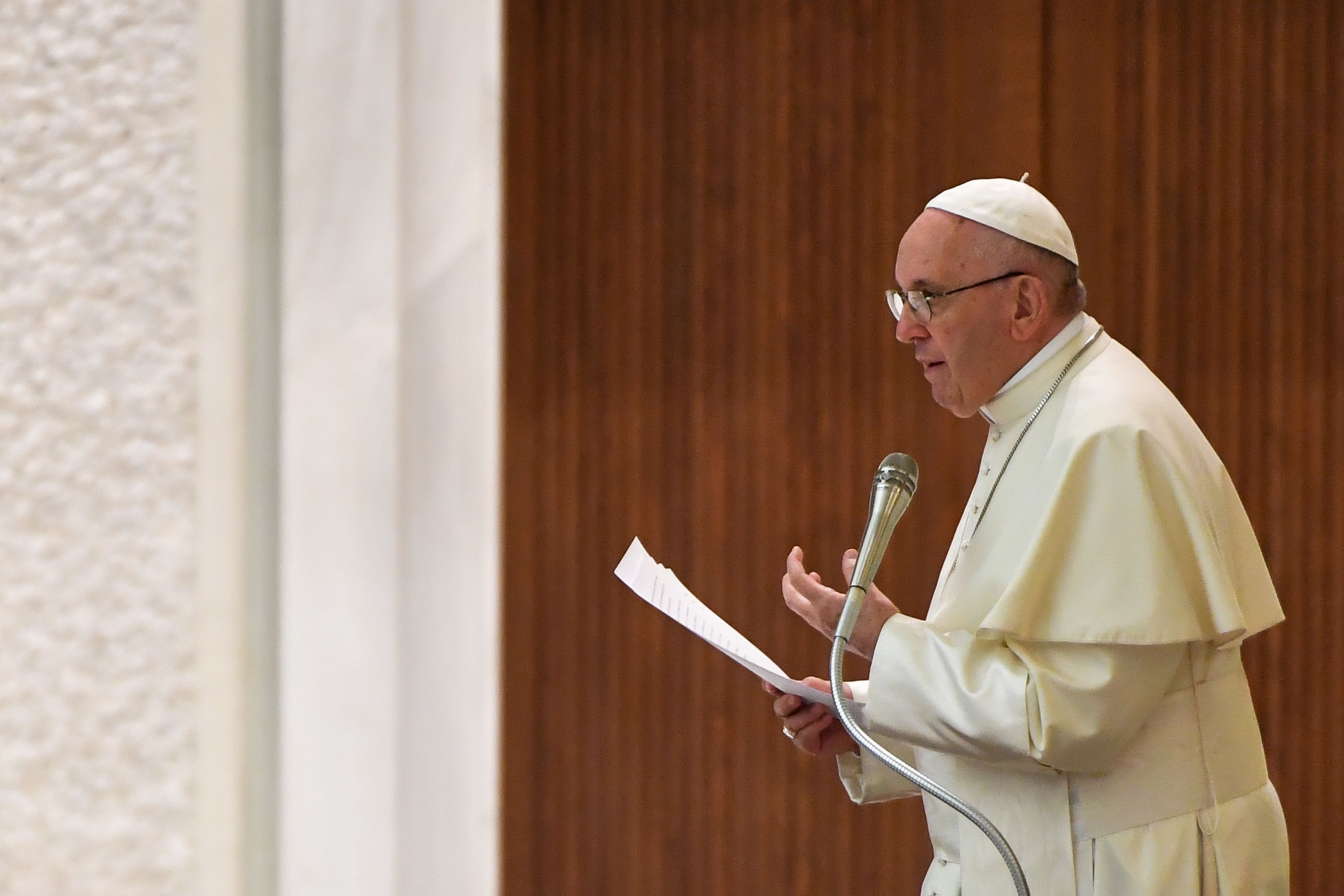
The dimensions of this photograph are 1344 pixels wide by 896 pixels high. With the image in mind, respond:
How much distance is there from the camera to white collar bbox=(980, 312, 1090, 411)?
234 cm

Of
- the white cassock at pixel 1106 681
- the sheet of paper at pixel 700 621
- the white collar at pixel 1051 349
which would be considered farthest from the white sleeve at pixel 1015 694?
the white collar at pixel 1051 349

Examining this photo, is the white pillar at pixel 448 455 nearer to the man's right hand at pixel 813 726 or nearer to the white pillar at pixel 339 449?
the white pillar at pixel 339 449

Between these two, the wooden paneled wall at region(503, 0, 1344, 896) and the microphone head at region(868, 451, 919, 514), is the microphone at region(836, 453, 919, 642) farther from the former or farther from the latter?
the wooden paneled wall at region(503, 0, 1344, 896)

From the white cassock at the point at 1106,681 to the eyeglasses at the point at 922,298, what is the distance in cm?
26

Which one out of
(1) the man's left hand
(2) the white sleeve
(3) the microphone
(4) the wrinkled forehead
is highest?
(4) the wrinkled forehead

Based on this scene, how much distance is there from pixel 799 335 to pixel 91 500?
13.0ft

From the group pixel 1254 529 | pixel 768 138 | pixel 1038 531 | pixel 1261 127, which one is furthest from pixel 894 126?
pixel 1038 531

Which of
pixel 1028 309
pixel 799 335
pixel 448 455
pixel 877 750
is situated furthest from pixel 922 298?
pixel 448 455

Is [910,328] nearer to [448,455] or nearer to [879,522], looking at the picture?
[879,522]

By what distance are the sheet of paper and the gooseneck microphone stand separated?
30 centimetres

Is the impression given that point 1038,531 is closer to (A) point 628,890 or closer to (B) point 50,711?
(B) point 50,711

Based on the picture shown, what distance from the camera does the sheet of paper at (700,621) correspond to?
2178 mm

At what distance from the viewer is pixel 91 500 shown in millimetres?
436

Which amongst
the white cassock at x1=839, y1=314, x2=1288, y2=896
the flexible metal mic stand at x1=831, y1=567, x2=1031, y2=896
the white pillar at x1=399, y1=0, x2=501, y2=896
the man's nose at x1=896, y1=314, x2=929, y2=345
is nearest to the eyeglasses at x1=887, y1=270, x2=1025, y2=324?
the man's nose at x1=896, y1=314, x2=929, y2=345
